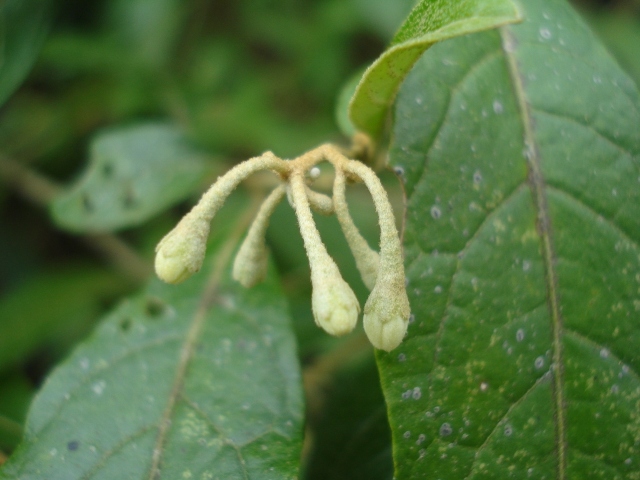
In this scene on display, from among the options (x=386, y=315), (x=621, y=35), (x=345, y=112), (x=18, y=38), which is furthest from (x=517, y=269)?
(x=621, y=35)

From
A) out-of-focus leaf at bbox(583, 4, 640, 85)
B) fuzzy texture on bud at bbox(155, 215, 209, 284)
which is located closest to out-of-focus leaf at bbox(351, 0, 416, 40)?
out-of-focus leaf at bbox(583, 4, 640, 85)

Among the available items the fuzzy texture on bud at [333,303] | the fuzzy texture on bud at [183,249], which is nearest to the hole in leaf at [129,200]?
the fuzzy texture on bud at [183,249]

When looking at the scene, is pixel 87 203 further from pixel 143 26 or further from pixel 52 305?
pixel 143 26

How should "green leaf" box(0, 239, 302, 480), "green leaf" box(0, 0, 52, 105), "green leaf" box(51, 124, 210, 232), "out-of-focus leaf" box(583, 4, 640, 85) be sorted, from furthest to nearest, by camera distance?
1. "out-of-focus leaf" box(583, 4, 640, 85)
2. "green leaf" box(51, 124, 210, 232)
3. "green leaf" box(0, 0, 52, 105)
4. "green leaf" box(0, 239, 302, 480)

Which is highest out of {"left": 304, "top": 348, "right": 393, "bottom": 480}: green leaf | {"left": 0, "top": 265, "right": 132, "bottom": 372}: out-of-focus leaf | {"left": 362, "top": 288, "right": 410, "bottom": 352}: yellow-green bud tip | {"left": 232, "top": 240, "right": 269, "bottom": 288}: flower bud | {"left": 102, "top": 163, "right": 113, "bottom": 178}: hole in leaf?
{"left": 362, "top": 288, "right": 410, "bottom": 352}: yellow-green bud tip

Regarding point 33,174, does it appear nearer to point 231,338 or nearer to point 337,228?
point 337,228

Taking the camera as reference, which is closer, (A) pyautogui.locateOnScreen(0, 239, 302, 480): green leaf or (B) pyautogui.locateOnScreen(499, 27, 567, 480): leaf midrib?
(B) pyautogui.locateOnScreen(499, 27, 567, 480): leaf midrib

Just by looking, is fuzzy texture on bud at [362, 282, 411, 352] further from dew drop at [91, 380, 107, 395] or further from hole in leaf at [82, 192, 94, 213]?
hole in leaf at [82, 192, 94, 213]
